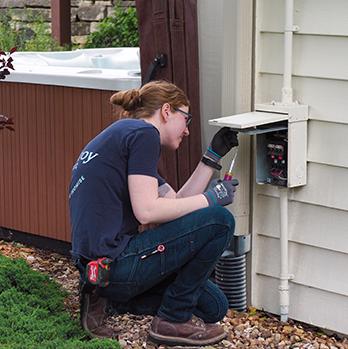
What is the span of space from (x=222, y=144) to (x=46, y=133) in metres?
1.57

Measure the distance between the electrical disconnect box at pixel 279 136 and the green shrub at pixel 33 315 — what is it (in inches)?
41.1

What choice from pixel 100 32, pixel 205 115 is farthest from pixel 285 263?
pixel 100 32

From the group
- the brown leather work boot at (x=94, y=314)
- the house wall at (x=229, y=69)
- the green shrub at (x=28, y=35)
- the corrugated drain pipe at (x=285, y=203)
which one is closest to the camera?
the brown leather work boot at (x=94, y=314)

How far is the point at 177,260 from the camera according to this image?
13.6 feet

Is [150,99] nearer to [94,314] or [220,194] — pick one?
[220,194]

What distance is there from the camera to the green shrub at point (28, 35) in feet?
34.8

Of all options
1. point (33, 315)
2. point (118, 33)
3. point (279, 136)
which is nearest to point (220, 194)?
point (279, 136)

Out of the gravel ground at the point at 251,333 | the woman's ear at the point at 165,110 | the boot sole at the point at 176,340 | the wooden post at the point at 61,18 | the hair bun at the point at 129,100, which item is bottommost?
the gravel ground at the point at 251,333

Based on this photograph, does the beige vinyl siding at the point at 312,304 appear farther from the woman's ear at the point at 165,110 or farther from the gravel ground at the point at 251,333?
the woman's ear at the point at 165,110

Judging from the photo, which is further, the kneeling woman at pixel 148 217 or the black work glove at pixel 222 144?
the black work glove at pixel 222 144

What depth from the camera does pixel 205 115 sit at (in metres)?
5.07

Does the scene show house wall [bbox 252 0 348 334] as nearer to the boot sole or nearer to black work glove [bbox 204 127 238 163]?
black work glove [bbox 204 127 238 163]

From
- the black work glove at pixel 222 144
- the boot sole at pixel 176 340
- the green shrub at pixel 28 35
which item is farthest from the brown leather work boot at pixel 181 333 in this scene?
the green shrub at pixel 28 35

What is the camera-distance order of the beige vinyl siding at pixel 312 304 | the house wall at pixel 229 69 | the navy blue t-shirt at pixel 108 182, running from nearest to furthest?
the navy blue t-shirt at pixel 108 182 → the beige vinyl siding at pixel 312 304 → the house wall at pixel 229 69
